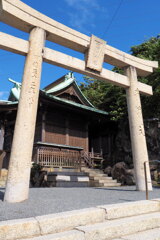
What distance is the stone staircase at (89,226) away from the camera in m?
2.48

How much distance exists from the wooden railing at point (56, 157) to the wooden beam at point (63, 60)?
643cm

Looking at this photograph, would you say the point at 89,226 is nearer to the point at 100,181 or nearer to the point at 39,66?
the point at 39,66

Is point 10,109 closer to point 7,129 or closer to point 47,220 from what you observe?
point 7,129

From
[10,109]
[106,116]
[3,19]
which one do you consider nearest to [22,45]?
[3,19]

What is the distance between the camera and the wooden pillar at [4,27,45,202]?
4.61 m

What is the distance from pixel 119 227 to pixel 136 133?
16.2 feet

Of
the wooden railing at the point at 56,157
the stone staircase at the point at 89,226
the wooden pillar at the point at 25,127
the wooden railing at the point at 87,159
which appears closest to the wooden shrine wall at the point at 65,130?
the wooden railing at the point at 56,157

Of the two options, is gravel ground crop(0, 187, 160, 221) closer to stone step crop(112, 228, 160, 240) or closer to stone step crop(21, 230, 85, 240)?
stone step crop(21, 230, 85, 240)

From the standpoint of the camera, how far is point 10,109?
12508mm

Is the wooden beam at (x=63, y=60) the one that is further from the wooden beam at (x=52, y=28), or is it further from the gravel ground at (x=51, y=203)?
the gravel ground at (x=51, y=203)

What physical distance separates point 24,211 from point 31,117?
247 cm

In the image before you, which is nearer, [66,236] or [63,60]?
[66,236]

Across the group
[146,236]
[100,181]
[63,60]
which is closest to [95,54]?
[63,60]

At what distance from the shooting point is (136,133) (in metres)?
7.44
